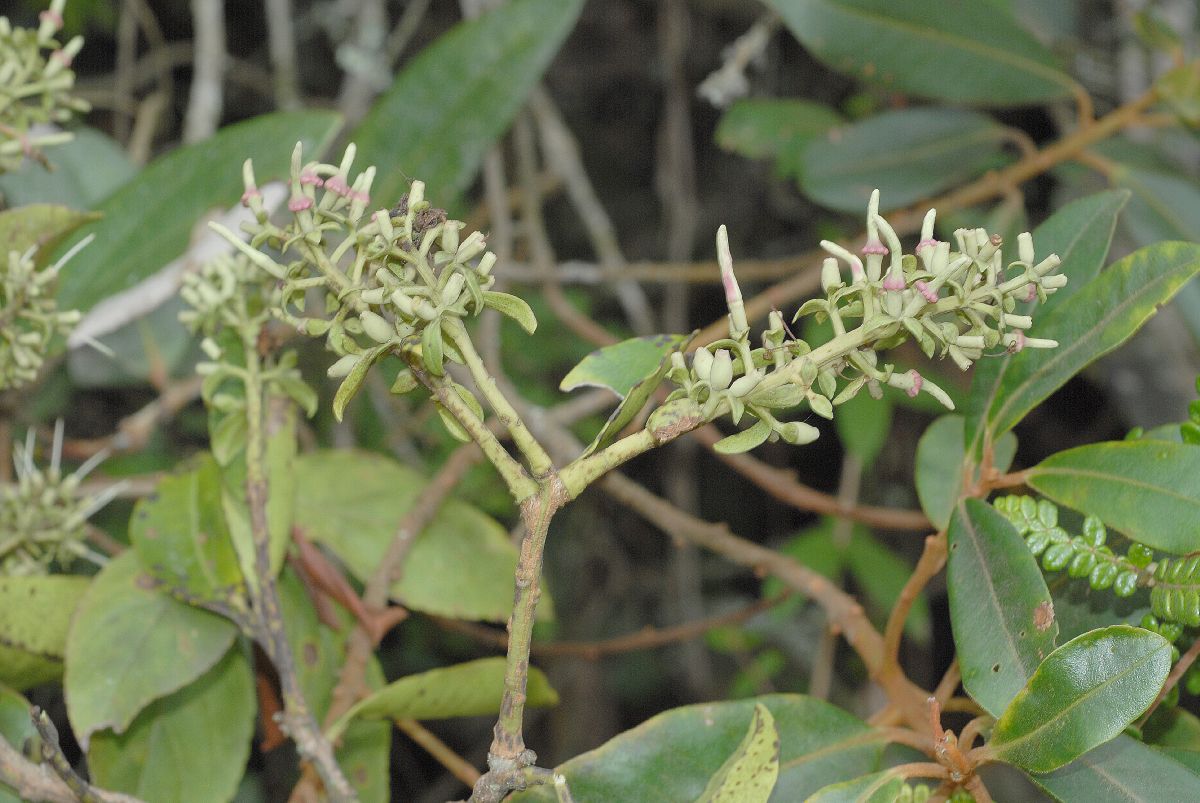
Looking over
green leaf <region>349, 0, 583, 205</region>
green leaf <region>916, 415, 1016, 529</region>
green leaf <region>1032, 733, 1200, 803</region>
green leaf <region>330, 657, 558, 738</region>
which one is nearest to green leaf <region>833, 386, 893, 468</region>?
Answer: green leaf <region>349, 0, 583, 205</region>

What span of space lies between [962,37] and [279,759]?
1.60 meters

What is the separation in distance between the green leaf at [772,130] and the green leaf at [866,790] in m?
1.42

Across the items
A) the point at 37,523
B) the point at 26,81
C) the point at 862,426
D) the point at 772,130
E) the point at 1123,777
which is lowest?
the point at 862,426

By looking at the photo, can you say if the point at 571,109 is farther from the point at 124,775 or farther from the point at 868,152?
the point at 124,775

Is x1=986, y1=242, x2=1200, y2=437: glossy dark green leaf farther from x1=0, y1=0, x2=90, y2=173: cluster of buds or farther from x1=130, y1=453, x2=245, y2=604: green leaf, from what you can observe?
x1=0, y1=0, x2=90, y2=173: cluster of buds

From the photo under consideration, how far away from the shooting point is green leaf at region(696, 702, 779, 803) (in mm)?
716

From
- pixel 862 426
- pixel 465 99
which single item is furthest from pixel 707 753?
pixel 862 426

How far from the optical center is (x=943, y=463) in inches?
40.0

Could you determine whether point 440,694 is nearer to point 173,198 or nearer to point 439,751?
point 439,751

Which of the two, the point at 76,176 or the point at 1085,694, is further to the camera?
the point at 76,176

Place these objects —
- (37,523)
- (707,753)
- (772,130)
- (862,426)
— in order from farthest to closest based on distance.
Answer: (862,426)
(772,130)
(37,523)
(707,753)

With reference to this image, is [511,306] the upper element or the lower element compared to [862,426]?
upper

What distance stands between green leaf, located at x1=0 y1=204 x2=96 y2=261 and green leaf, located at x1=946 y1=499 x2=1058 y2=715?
824 millimetres

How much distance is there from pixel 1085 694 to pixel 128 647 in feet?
2.53
